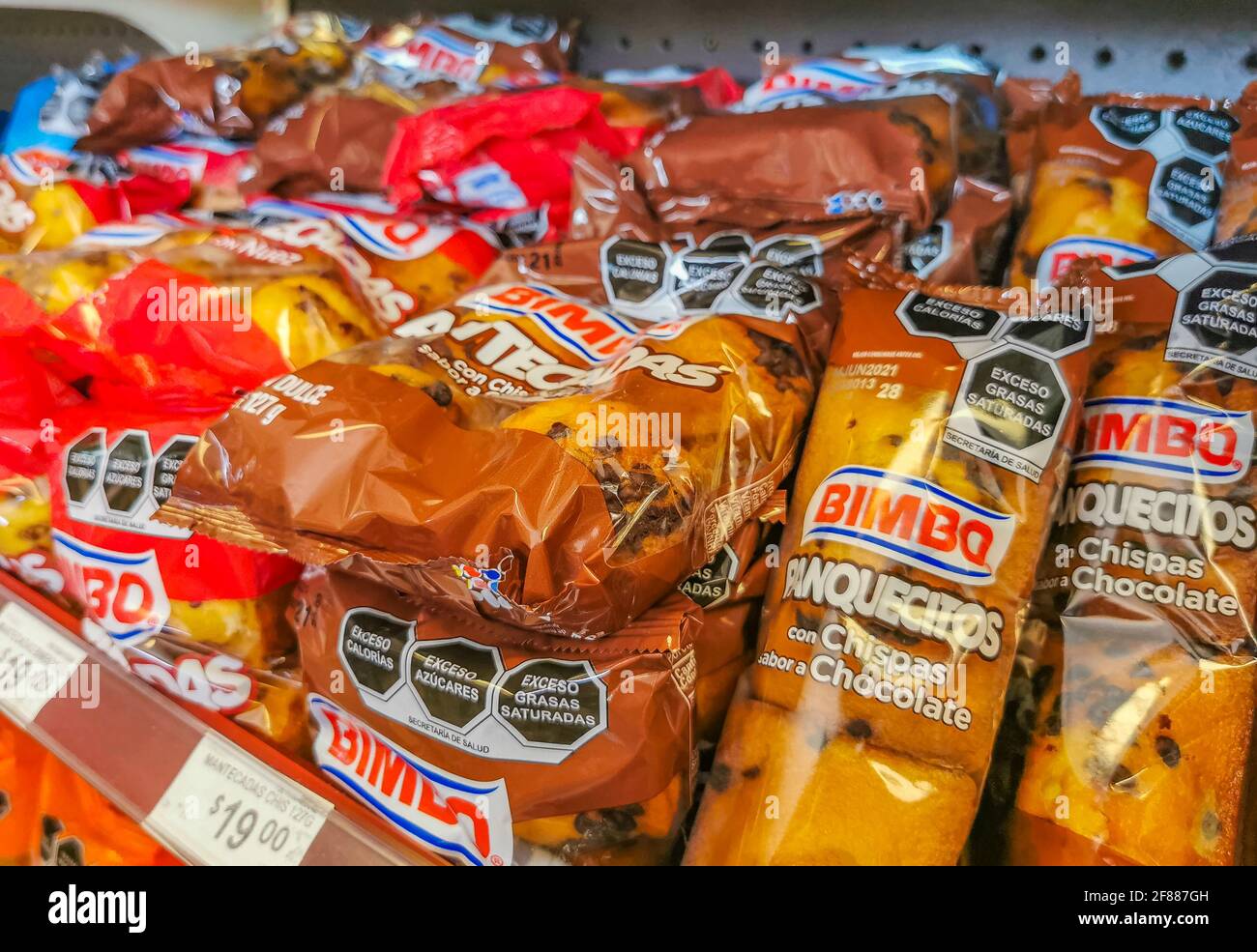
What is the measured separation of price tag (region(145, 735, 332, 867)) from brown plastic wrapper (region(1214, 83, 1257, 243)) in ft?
3.57

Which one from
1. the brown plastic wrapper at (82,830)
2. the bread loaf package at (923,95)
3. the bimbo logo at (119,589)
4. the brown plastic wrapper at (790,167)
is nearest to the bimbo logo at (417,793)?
the bimbo logo at (119,589)

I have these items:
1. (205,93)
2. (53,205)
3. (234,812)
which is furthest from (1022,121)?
(53,205)

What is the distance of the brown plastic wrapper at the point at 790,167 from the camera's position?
114 centimetres

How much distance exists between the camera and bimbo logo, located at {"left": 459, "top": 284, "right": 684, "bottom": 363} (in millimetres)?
974

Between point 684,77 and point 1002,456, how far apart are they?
1064 millimetres

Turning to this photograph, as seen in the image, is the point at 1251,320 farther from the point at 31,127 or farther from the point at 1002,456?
the point at 31,127

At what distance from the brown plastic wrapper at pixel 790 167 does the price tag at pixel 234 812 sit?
842 millimetres

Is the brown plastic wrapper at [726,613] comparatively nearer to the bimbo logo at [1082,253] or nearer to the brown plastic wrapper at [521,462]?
the brown plastic wrapper at [521,462]

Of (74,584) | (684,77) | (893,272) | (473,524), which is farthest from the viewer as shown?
(684,77)

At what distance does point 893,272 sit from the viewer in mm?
958

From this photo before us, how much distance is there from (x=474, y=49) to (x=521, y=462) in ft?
4.62

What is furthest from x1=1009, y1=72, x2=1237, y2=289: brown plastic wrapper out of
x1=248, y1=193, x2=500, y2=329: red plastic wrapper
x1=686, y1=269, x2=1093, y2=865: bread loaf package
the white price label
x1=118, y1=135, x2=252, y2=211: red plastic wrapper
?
x1=118, y1=135, x2=252, y2=211: red plastic wrapper

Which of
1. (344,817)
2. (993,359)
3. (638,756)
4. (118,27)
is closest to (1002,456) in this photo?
(993,359)

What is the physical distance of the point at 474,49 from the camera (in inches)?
72.5
